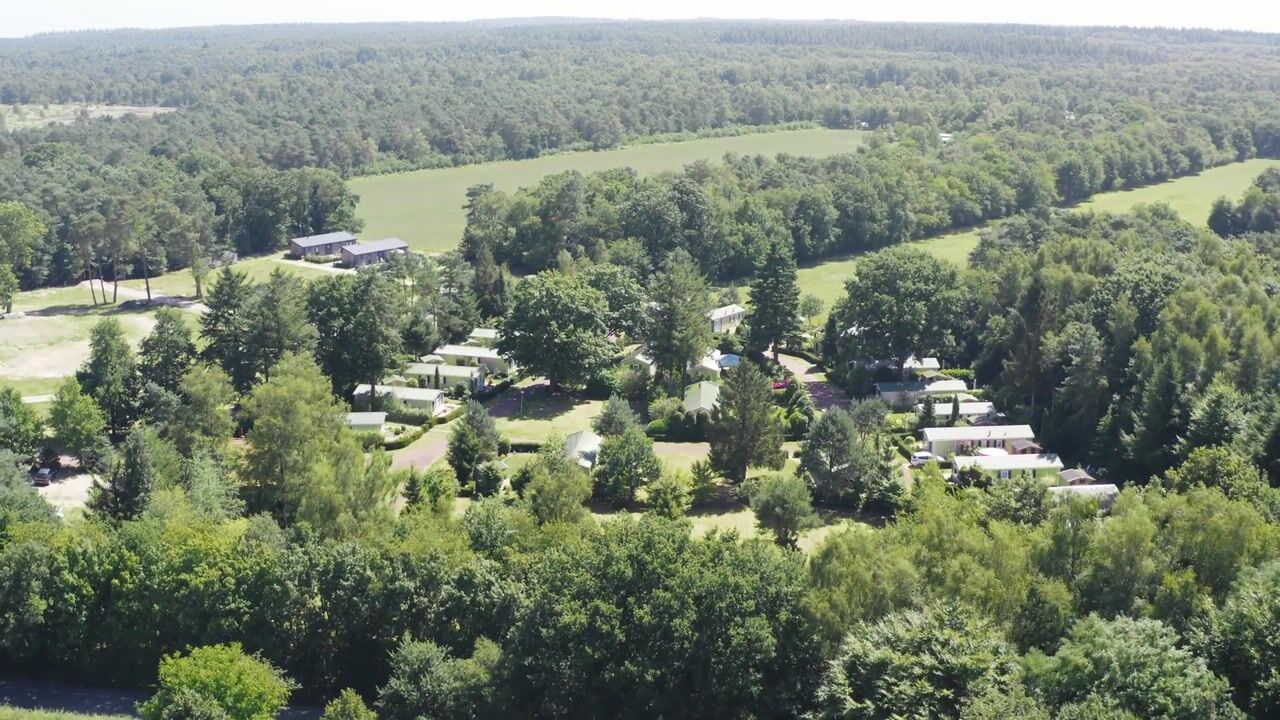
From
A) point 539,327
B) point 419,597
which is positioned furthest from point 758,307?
point 419,597

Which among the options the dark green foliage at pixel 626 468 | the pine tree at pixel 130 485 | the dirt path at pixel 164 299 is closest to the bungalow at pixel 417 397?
the dark green foliage at pixel 626 468

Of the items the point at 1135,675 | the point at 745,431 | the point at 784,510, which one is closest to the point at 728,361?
the point at 745,431

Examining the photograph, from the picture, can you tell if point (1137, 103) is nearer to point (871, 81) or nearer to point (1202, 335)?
point (871, 81)

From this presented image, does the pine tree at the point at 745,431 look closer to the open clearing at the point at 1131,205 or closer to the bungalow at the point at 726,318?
the bungalow at the point at 726,318

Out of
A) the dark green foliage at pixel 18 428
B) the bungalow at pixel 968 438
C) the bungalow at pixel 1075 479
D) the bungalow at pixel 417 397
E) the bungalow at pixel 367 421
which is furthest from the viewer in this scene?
the bungalow at pixel 417 397

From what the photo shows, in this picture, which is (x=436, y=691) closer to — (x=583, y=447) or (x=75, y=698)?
(x=75, y=698)

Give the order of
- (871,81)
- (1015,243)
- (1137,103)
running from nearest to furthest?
(1015,243), (1137,103), (871,81)
